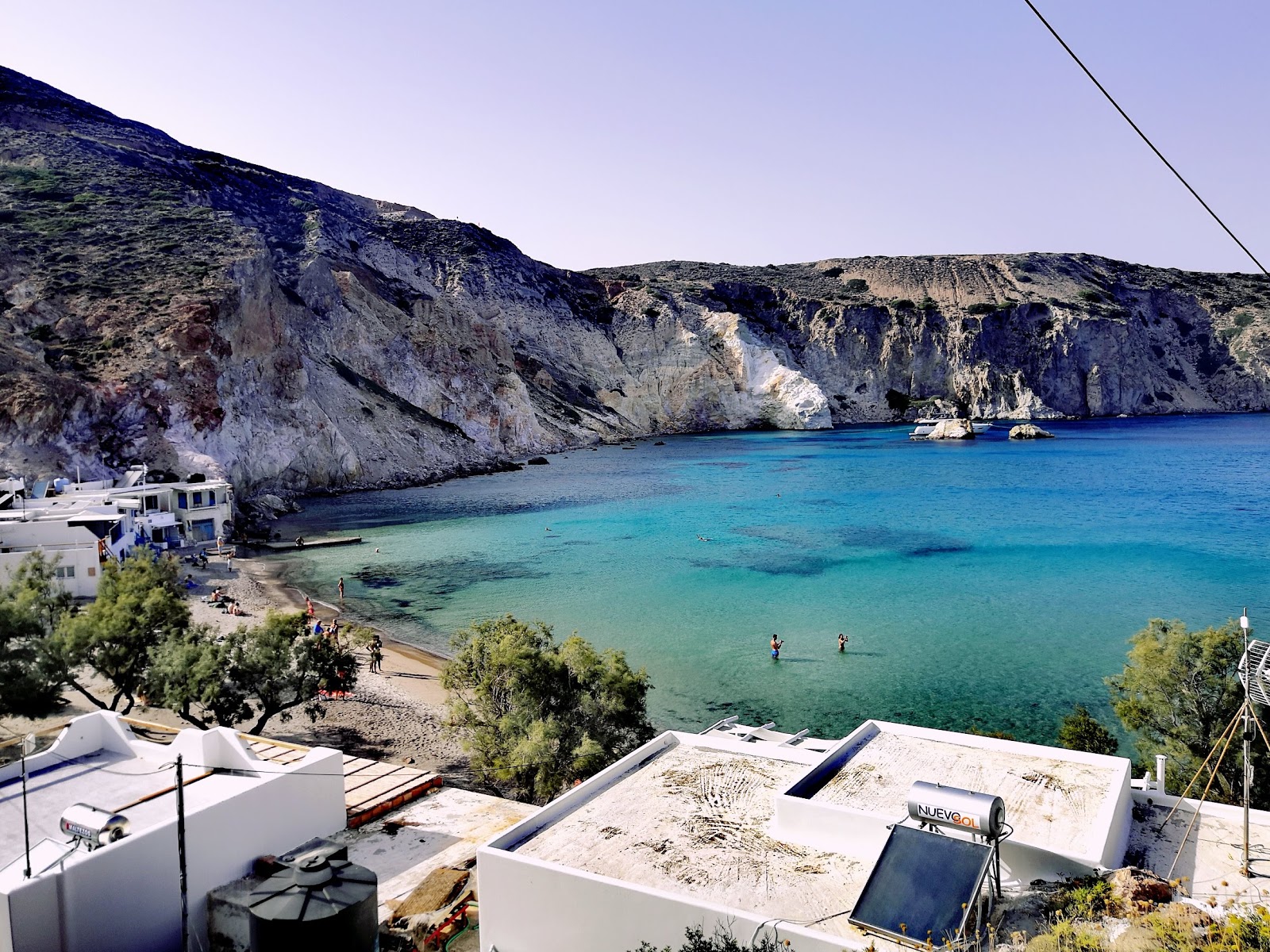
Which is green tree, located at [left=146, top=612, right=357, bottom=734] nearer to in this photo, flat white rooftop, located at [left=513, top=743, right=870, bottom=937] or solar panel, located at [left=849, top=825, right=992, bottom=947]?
flat white rooftop, located at [left=513, top=743, right=870, bottom=937]

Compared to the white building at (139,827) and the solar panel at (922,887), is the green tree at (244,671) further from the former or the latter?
the solar panel at (922,887)

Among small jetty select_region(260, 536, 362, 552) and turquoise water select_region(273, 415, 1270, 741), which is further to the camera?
small jetty select_region(260, 536, 362, 552)

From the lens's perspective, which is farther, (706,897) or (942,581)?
(942,581)

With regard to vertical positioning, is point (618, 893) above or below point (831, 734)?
above

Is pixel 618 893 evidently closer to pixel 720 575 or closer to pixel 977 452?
pixel 720 575

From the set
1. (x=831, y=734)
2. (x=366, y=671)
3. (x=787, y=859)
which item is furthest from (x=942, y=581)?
(x=787, y=859)

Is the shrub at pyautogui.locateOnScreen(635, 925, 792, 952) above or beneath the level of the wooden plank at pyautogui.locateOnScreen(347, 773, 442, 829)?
above

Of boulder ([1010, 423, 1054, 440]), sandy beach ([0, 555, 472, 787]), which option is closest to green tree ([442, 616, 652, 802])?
sandy beach ([0, 555, 472, 787])
